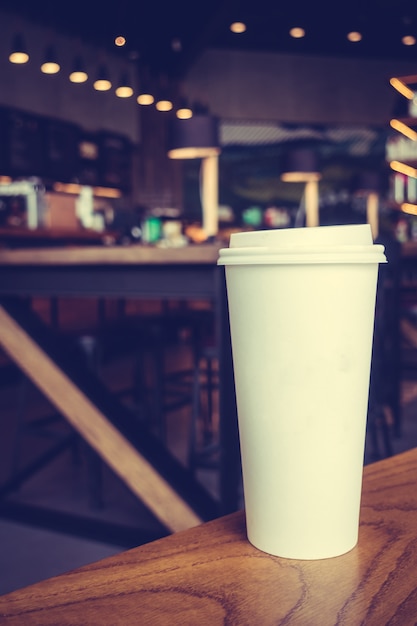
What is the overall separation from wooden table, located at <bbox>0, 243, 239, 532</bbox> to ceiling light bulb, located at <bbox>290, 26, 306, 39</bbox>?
680cm

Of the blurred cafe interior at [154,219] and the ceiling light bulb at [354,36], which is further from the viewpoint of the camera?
the ceiling light bulb at [354,36]

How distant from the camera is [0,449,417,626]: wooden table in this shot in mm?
356

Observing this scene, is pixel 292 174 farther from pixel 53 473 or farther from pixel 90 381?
pixel 90 381

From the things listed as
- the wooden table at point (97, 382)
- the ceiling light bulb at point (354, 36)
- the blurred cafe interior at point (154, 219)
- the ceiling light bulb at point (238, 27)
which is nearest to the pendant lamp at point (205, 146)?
the blurred cafe interior at point (154, 219)

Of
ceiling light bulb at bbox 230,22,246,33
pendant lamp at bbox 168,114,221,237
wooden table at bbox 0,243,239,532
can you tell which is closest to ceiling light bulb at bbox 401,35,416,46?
ceiling light bulb at bbox 230,22,246,33

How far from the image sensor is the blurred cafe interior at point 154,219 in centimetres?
185

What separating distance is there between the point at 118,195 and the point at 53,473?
654 centimetres

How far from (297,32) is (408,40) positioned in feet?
4.78

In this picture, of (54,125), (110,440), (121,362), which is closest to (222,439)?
(110,440)

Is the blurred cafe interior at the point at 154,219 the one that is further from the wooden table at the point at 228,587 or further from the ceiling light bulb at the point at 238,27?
the wooden table at the point at 228,587

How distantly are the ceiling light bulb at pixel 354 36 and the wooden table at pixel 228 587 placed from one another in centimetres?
837

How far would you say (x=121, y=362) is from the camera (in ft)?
19.7

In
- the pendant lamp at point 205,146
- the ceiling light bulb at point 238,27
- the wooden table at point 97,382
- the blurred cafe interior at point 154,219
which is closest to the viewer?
the wooden table at point 97,382

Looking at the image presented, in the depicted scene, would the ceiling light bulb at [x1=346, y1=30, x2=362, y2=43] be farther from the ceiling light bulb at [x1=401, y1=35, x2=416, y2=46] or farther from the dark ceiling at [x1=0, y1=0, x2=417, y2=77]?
the ceiling light bulb at [x1=401, y1=35, x2=416, y2=46]
